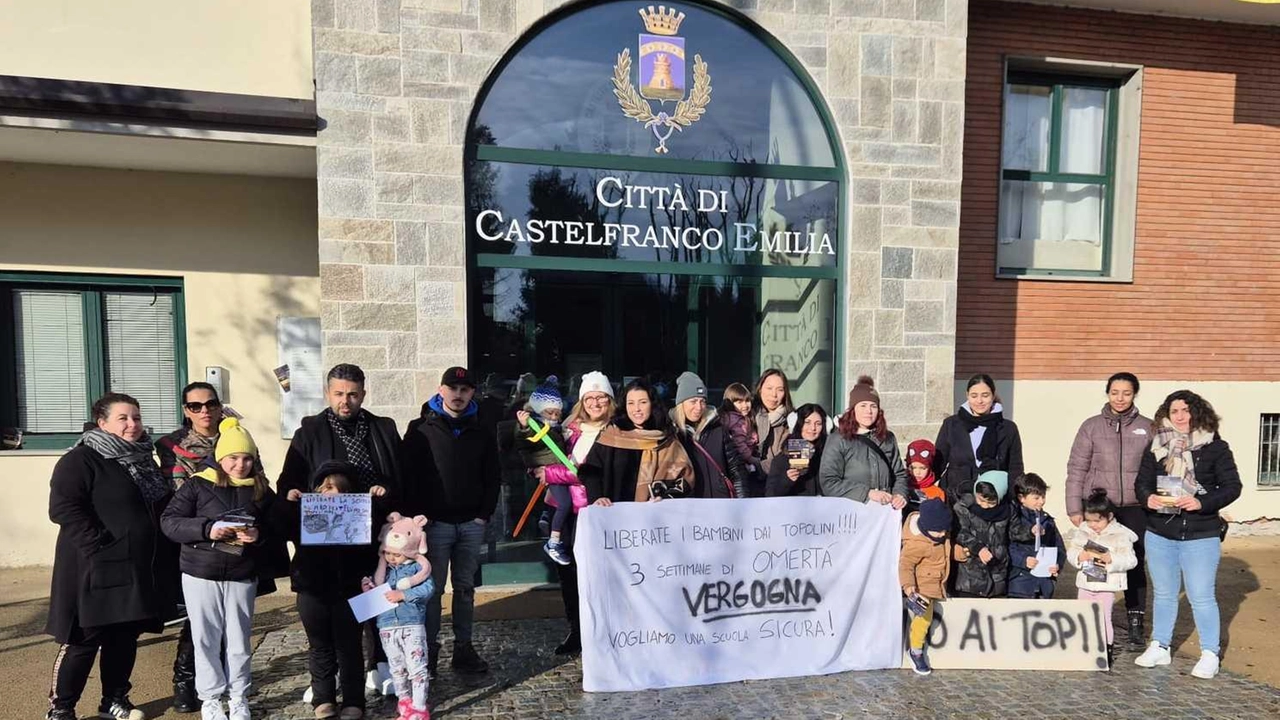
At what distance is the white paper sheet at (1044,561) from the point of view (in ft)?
15.0

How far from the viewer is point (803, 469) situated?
15.8ft

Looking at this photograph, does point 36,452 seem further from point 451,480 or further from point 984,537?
point 984,537

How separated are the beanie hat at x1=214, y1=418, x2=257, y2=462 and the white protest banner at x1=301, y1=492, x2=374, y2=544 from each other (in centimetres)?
37

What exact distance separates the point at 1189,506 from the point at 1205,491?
0.16 m

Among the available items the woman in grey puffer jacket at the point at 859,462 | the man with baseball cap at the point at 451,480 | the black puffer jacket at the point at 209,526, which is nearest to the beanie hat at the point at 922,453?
the woman in grey puffer jacket at the point at 859,462

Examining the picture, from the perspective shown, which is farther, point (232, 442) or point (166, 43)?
point (166, 43)

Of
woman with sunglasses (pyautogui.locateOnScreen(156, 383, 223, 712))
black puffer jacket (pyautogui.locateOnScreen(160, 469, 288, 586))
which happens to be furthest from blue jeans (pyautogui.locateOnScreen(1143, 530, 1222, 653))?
woman with sunglasses (pyautogui.locateOnScreen(156, 383, 223, 712))

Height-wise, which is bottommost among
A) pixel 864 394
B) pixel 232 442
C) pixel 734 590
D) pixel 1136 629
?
pixel 1136 629

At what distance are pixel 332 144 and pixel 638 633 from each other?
163 inches

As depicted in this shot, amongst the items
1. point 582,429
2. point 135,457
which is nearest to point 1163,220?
point 582,429

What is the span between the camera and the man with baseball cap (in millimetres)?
4258

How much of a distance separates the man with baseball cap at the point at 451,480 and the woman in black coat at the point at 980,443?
3033 mm

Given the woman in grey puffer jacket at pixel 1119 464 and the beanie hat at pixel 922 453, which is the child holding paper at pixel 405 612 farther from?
the woman in grey puffer jacket at pixel 1119 464

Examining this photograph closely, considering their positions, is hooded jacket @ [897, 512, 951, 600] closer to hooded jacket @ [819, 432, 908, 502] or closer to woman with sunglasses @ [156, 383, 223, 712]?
hooded jacket @ [819, 432, 908, 502]
